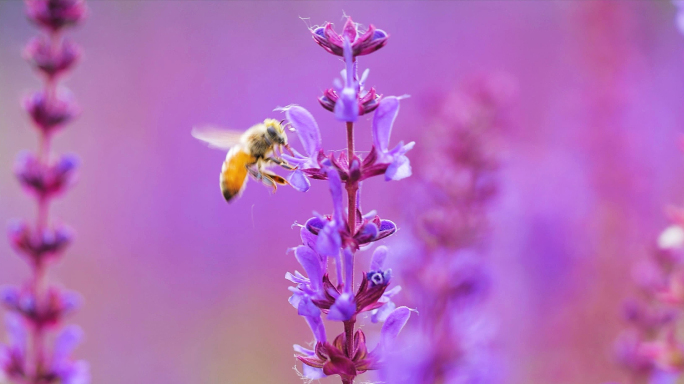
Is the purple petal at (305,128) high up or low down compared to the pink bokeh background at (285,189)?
down

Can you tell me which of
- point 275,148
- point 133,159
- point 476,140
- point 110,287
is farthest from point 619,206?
point 133,159

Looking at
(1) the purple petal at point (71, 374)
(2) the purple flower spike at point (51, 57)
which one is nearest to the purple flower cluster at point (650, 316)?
(1) the purple petal at point (71, 374)

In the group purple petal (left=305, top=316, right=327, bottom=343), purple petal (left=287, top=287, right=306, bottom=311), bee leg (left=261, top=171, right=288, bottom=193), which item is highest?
bee leg (left=261, top=171, right=288, bottom=193)

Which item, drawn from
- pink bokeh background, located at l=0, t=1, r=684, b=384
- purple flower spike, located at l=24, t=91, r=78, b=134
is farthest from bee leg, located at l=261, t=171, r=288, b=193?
pink bokeh background, located at l=0, t=1, r=684, b=384

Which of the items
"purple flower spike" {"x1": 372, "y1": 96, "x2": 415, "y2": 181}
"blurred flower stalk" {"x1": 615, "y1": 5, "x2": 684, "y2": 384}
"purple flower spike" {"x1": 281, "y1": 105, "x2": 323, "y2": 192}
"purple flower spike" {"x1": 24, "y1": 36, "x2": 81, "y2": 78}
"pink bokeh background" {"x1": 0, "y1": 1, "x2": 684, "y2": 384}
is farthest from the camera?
"pink bokeh background" {"x1": 0, "y1": 1, "x2": 684, "y2": 384}

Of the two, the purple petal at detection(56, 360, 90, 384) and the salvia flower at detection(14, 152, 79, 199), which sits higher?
the salvia flower at detection(14, 152, 79, 199)

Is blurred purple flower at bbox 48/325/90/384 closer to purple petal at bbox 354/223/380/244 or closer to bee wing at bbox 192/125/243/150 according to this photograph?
bee wing at bbox 192/125/243/150

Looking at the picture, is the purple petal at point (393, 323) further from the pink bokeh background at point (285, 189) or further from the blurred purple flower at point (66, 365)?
the pink bokeh background at point (285, 189)

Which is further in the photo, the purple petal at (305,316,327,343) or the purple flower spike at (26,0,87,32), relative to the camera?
the purple flower spike at (26,0,87,32)
